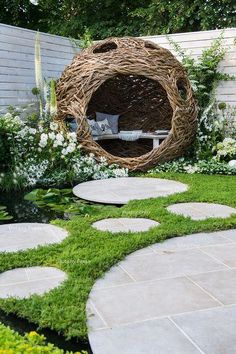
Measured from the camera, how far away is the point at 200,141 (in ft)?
21.2

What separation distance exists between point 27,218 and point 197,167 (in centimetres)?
284

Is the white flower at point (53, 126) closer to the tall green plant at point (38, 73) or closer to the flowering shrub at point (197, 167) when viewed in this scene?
the tall green plant at point (38, 73)

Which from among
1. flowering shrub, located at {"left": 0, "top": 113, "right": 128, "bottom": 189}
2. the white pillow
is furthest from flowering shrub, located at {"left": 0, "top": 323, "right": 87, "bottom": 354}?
the white pillow

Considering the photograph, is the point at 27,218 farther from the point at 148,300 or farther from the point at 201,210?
the point at 148,300

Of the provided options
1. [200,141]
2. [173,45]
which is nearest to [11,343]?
[200,141]

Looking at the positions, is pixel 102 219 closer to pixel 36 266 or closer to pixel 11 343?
pixel 36 266

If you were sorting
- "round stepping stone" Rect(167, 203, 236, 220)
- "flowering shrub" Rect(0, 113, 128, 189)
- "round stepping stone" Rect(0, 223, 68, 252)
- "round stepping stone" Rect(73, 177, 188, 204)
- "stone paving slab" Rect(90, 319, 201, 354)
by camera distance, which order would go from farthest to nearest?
"flowering shrub" Rect(0, 113, 128, 189), "round stepping stone" Rect(73, 177, 188, 204), "round stepping stone" Rect(167, 203, 236, 220), "round stepping stone" Rect(0, 223, 68, 252), "stone paving slab" Rect(90, 319, 201, 354)

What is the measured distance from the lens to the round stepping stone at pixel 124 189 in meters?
4.56

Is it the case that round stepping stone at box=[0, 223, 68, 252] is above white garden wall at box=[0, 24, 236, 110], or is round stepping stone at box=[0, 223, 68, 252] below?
below

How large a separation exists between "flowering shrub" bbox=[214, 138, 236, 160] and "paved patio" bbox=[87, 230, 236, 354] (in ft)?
10.2

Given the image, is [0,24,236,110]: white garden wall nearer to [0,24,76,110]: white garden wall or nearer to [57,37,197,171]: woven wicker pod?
[0,24,76,110]: white garden wall

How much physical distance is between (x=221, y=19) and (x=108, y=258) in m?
9.24

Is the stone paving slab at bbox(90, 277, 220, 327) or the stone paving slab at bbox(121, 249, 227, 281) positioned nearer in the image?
the stone paving slab at bbox(90, 277, 220, 327)

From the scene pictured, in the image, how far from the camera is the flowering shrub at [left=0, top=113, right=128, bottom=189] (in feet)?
17.5
